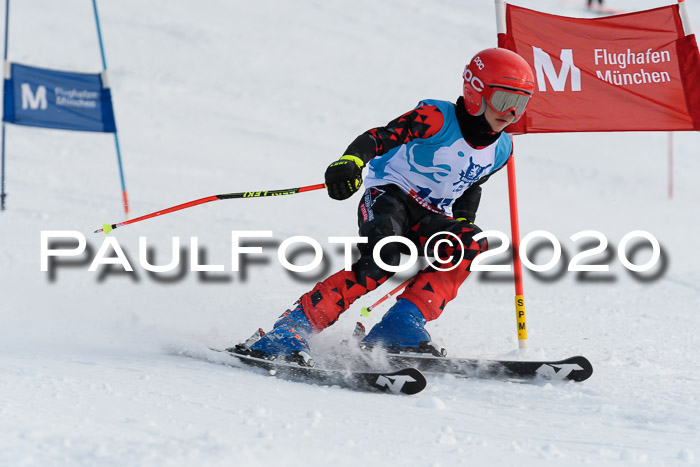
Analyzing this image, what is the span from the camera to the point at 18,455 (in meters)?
1.91

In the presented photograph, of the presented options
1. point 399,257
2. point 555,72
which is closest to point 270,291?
point 399,257

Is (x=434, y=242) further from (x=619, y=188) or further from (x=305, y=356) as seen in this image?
(x=619, y=188)

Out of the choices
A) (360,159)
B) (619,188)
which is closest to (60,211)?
(360,159)

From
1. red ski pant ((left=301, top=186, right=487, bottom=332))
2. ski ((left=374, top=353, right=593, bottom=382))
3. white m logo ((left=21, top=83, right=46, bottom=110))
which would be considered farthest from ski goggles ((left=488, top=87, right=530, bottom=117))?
white m logo ((left=21, top=83, right=46, bottom=110))

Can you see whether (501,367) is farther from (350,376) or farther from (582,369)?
(350,376)

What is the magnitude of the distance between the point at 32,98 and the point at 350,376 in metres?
5.77

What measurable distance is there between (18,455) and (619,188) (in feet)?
33.9

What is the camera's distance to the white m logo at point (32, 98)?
736 centimetres


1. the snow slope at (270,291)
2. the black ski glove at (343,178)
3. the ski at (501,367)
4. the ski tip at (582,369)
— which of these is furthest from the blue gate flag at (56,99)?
the ski tip at (582,369)

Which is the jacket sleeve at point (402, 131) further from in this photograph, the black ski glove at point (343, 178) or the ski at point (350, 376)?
the ski at point (350, 376)

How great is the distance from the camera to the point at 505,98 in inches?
130

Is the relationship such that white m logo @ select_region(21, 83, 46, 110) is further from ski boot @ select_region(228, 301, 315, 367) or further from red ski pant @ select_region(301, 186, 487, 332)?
→ ski boot @ select_region(228, 301, 315, 367)

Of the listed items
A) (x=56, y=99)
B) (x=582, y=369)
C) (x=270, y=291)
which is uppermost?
(x=56, y=99)

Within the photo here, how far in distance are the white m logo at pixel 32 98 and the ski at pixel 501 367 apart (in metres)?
5.56
